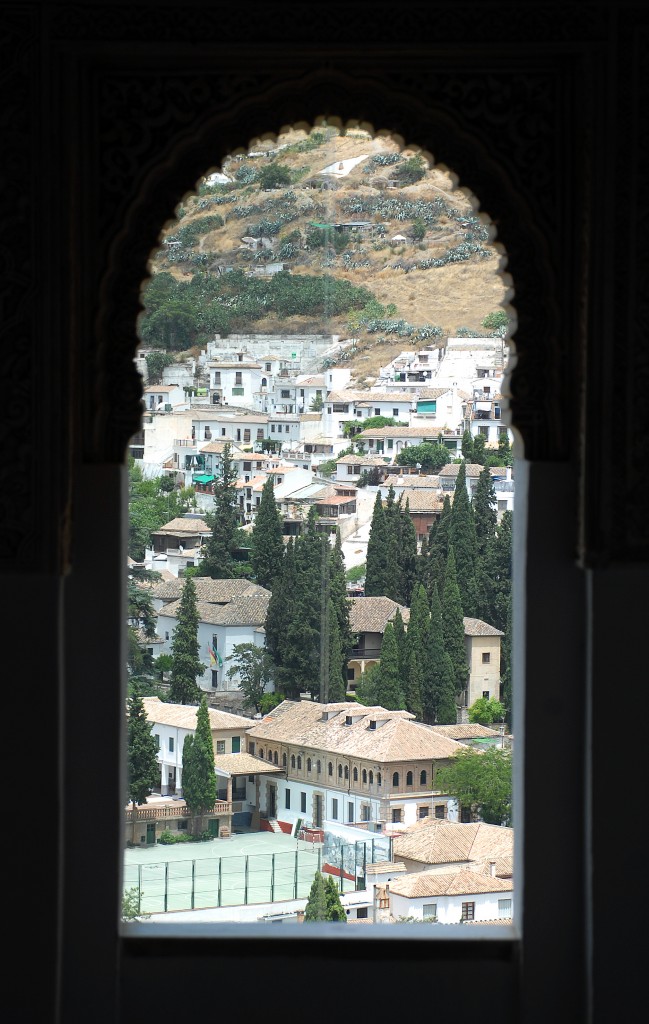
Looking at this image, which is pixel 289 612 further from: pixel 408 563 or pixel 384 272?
pixel 384 272

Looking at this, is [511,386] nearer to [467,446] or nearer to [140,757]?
[467,446]

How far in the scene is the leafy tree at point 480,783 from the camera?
3.06 metres

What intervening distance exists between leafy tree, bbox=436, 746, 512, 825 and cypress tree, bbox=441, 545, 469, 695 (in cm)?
22

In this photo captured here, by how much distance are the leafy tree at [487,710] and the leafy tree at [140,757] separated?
0.94 meters

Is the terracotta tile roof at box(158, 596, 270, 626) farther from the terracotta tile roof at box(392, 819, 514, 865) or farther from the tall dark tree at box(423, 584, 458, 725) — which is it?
the terracotta tile roof at box(392, 819, 514, 865)

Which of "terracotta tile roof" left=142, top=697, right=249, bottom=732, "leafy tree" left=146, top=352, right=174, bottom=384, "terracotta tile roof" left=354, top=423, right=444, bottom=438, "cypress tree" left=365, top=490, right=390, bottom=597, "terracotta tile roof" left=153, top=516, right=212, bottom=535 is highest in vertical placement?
"leafy tree" left=146, top=352, right=174, bottom=384

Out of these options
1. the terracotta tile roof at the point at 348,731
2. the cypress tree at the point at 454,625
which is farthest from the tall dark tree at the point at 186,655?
the cypress tree at the point at 454,625

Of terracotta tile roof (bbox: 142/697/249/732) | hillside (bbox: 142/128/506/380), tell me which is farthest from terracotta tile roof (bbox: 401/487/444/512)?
terracotta tile roof (bbox: 142/697/249/732)

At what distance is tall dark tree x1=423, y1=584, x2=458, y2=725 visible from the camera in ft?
9.92
